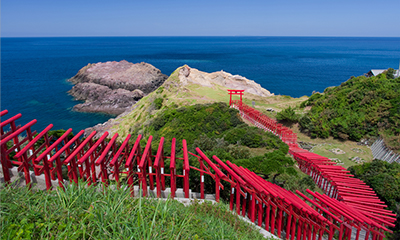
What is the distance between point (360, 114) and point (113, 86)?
2376 inches

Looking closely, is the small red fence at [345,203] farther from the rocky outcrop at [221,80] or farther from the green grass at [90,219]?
the rocky outcrop at [221,80]

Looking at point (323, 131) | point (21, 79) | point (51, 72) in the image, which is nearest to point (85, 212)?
point (323, 131)

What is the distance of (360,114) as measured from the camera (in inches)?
925

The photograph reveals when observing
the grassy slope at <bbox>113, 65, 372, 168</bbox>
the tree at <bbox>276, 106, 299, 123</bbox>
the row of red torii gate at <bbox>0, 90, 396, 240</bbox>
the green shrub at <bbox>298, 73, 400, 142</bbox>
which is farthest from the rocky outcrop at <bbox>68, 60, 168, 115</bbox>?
the row of red torii gate at <bbox>0, 90, 396, 240</bbox>

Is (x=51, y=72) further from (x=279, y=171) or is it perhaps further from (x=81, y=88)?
(x=279, y=171)

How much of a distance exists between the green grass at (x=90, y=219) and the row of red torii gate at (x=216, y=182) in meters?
0.85

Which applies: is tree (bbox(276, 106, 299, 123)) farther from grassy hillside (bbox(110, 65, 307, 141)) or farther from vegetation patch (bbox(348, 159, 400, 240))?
vegetation patch (bbox(348, 159, 400, 240))

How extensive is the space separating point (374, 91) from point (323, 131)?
785 centimetres

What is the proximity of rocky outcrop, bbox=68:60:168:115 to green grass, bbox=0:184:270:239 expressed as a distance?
170 ft

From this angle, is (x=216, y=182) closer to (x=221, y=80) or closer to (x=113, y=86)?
(x=221, y=80)

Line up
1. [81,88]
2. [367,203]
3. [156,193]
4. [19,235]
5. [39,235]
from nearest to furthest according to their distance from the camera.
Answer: [19,235]
[39,235]
[156,193]
[367,203]
[81,88]

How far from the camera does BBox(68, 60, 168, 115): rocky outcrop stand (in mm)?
58281

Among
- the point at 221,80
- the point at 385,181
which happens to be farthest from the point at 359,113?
the point at 221,80

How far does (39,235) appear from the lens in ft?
15.0
